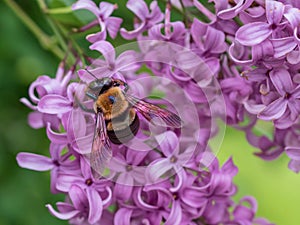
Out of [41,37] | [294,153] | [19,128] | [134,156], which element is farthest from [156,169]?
[19,128]

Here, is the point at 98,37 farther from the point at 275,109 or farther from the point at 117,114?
the point at 275,109

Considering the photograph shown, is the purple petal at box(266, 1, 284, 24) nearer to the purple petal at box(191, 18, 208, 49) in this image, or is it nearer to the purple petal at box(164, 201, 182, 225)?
the purple petal at box(191, 18, 208, 49)

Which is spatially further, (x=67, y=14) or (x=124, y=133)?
(x=67, y=14)

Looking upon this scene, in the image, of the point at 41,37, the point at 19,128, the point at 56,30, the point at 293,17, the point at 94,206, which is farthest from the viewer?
the point at 19,128

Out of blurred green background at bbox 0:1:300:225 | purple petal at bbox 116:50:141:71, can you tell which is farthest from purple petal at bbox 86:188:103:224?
blurred green background at bbox 0:1:300:225

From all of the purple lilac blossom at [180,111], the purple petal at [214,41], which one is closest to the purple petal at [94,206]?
the purple lilac blossom at [180,111]

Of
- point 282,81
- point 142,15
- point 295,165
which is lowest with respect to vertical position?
point 295,165

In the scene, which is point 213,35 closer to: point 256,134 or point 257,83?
point 257,83

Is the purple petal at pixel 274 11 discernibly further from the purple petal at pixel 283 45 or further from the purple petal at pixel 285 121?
the purple petal at pixel 285 121
